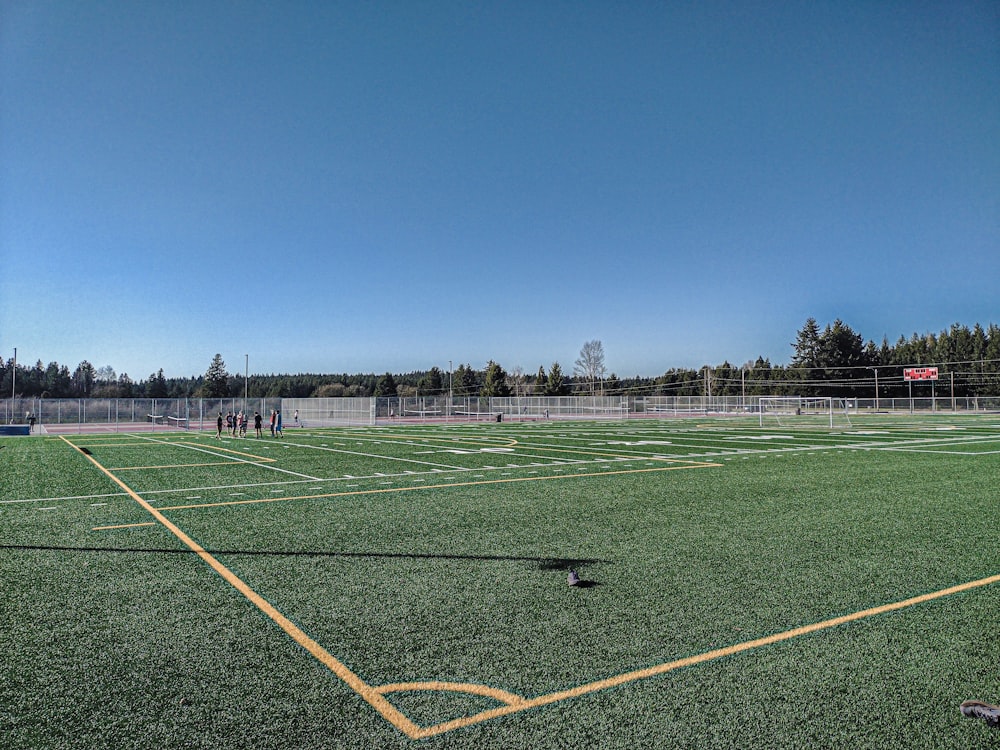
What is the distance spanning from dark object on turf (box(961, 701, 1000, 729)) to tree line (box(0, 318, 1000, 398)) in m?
91.0

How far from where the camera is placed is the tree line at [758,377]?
103 m

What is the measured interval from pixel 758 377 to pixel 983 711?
404ft

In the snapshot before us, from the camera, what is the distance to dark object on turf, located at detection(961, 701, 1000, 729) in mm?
3157

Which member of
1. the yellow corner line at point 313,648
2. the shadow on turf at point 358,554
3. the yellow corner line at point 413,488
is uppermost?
the yellow corner line at point 313,648

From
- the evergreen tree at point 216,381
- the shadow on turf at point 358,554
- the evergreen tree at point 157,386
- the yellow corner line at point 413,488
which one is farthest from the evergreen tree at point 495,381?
the shadow on turf at point 358,554

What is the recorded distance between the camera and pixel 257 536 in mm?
7871

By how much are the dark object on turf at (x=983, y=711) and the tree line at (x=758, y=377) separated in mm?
91020

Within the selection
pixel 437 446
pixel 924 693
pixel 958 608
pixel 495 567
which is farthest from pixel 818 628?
pixel 437 446

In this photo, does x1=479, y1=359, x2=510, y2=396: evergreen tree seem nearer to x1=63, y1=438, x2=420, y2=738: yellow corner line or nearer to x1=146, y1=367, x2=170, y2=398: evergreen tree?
x1=146, y1=367, x2=170, y2=398: evergreen tree

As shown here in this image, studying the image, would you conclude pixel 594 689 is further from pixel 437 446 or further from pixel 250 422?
pixel 250 422

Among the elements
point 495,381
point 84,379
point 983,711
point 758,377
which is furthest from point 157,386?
point 983,711

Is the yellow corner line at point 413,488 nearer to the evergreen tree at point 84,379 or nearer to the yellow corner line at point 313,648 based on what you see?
the yellow corner line at point 313,648

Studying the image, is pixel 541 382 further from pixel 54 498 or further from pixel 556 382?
pixel 54 498

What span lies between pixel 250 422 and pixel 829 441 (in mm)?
45183
